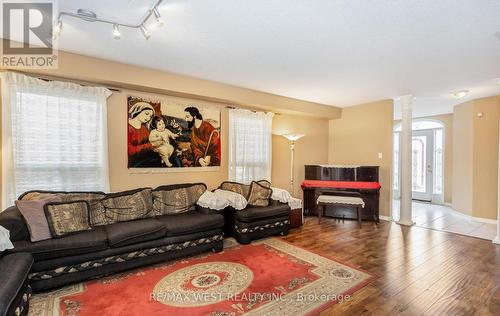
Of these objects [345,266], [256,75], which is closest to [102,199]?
[256,75]

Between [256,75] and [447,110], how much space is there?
5.44 m

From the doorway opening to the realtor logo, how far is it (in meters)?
7.21

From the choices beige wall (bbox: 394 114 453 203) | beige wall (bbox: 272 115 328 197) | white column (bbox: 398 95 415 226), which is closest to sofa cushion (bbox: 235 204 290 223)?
beige wall (bbox: 272 115 328 197)

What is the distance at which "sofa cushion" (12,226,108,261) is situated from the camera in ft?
7.49

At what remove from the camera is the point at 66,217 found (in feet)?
8.60

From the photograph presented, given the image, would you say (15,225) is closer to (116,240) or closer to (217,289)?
(116,240)

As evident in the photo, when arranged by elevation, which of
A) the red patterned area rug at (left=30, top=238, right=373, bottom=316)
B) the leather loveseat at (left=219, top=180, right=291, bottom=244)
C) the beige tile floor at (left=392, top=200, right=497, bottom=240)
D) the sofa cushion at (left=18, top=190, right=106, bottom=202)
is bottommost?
the beige tile floor at (left=392, top=200, right=497, bottom=240)

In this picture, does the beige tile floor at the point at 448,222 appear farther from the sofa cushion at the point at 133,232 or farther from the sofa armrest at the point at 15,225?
the sofa armrest at the point at 15,225

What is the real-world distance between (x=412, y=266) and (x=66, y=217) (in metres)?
3.93

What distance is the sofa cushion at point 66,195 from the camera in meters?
2.79

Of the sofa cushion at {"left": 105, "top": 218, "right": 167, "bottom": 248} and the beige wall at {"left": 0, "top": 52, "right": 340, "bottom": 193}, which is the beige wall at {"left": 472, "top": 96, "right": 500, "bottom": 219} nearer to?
the beige wall at {"left": 0, "top": 52, "right": 340, "bottom": 193}

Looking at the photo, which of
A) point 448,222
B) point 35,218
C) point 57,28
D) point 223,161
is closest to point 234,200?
point 223,161

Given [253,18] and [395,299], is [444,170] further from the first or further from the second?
[253,18]

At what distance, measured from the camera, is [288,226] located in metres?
4.20
